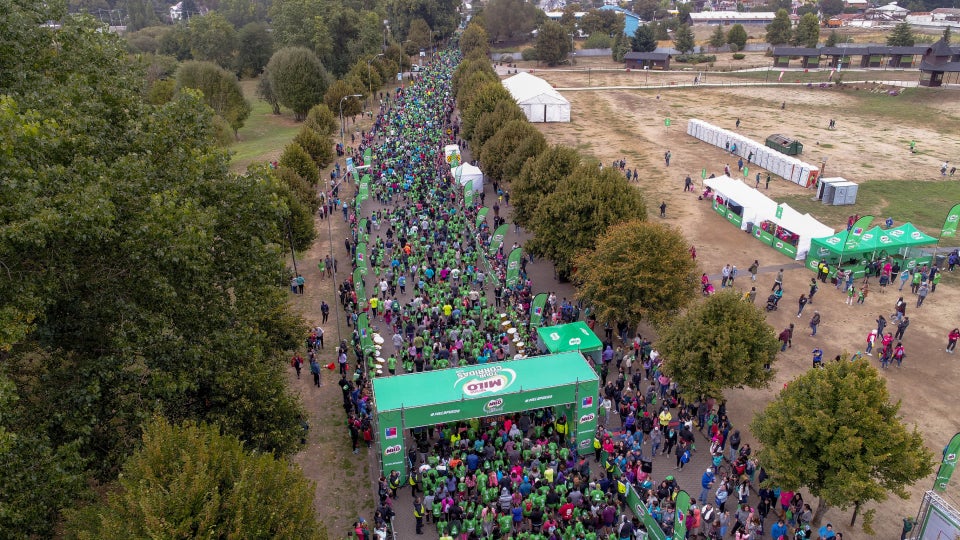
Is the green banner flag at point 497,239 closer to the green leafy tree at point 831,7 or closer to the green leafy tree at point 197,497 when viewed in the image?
the green leafy tree at point 197,497

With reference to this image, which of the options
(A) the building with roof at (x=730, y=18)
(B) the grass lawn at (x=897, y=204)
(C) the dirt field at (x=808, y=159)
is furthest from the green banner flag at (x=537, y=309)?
(A) the building with roof at (x=730, y=18)

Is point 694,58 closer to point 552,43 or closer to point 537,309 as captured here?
point 552,43

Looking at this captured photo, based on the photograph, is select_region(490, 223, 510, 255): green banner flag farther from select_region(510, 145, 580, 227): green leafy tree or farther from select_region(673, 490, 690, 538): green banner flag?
select_region(673, 490, 690, 538): green banner flag

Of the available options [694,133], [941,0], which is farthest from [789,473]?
[941,0]

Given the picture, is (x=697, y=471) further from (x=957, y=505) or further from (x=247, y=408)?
(x=247, y=408)

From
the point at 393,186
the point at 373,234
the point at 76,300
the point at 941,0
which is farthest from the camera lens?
the point at 941,0

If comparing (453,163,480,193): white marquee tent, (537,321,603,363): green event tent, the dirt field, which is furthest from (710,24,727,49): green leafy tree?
(537,321,603,363): green event tent
